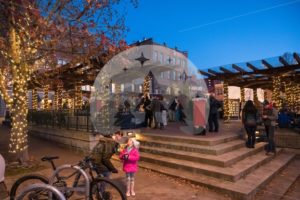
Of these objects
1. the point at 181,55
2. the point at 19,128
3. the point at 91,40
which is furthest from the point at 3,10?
the point at 181,55

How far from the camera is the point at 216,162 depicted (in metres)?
6.75

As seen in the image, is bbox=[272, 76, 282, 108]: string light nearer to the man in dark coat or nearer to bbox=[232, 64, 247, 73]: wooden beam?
bbox=[232, 64, 247, 73]: wooden beam

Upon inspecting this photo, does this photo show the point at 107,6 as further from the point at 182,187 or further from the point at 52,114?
the point at 52,114

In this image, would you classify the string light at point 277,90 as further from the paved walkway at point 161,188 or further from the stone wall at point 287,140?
the paved walkway at point 161,188

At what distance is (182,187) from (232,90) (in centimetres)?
2677

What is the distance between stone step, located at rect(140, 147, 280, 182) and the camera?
617 cm

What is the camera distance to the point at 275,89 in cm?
1462

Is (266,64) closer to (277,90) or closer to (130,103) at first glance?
(277,90)

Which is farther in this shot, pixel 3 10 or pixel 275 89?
pixel 275 89

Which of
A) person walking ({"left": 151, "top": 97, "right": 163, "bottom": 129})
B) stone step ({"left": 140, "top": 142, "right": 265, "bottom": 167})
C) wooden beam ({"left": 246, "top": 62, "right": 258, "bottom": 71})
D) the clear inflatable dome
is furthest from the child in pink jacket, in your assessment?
wooden beam ({"left": 246, "top": 62, "right": 258, "bottom": 71})

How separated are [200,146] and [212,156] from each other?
732 millimetres

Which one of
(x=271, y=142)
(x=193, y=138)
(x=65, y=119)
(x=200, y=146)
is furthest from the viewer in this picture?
(x=65, y=119)

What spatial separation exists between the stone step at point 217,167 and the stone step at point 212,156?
0.11m

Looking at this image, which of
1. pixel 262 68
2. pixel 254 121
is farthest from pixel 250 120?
pixel 262 68
